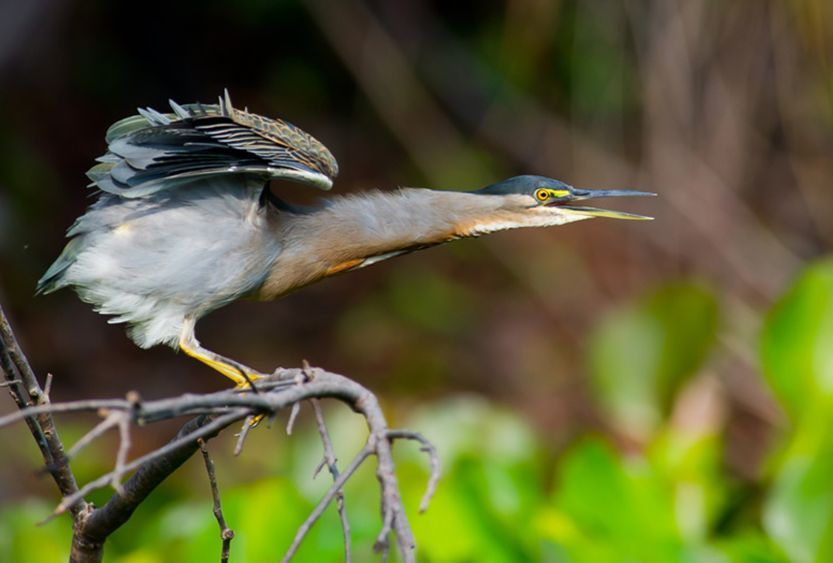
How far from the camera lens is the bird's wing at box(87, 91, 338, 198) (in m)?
2.56

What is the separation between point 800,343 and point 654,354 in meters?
0.51

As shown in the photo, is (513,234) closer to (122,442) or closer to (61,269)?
(61,269)

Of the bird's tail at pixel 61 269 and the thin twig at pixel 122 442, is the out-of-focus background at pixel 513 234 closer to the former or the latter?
the bird's tail at pixel 61 269

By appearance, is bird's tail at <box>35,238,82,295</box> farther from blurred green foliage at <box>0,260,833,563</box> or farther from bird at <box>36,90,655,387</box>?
blurred green foliage at <box>0,260,833,563</box>

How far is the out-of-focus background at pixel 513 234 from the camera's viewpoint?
3.77 meters

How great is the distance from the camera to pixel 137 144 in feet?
8.52

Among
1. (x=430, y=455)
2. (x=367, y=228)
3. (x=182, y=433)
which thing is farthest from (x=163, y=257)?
(x=430, y=455)

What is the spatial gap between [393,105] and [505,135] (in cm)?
82

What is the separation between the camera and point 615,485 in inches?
120

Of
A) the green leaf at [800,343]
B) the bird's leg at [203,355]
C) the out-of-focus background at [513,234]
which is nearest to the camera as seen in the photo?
the bird's leg at [203,355]

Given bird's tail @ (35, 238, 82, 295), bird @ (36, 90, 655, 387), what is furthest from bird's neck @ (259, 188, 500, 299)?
bird's tail @ (35, 238, 82, 295)

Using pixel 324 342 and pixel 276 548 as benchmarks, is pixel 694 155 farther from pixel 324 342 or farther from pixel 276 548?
pixel 276 548

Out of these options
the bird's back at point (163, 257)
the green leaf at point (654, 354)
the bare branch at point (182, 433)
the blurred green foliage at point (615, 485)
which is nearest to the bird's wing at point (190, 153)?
the bird's back at point (163, 257)

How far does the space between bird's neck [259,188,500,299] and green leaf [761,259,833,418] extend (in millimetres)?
1059
